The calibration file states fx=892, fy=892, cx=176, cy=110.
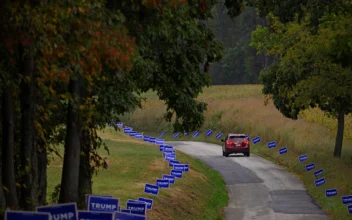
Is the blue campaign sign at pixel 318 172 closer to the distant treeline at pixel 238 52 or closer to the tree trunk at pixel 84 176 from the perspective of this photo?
the tree trunk at pixel 84 176

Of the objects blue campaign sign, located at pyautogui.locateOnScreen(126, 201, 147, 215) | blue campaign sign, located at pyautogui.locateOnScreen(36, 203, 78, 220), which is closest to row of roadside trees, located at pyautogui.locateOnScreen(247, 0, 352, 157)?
blue campaign sign, located at pyautogui.locateOnScreen(126, 201, 147, 215)

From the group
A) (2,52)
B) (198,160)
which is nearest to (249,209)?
(198,160)

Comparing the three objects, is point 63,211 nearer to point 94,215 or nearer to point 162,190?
point 94,215

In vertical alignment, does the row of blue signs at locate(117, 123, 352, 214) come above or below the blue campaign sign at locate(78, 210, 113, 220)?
below

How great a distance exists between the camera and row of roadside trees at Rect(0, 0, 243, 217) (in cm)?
1252

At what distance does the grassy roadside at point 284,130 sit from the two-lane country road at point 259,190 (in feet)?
2.32

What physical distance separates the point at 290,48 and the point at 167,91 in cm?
1666

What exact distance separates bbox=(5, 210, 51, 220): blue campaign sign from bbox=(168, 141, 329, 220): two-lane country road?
20.1 m

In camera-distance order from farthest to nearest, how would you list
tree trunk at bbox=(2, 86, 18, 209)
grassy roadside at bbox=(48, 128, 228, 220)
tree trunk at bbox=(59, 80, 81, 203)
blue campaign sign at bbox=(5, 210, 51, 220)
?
grassy roadside at bbox=(48, 128, 228, 220), tree trunk at bbox=(59, 80, 81, 203), tree trunk at bbox=(2, 86, 18, 209), blue campaign sign at bbox=(5, 210, 51, 220)

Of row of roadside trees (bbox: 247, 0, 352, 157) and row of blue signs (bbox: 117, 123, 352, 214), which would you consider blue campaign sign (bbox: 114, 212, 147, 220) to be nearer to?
row of roadside trees (bbox: 247, 0, 352, 157)

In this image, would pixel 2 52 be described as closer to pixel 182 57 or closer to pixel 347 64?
pixel 182 57

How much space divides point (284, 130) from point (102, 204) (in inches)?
1706

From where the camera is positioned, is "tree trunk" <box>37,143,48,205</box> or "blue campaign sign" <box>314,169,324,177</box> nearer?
"tree trunk" <box>37,143,48,205</box>

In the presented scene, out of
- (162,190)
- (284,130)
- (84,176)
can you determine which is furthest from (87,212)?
(284,130)
